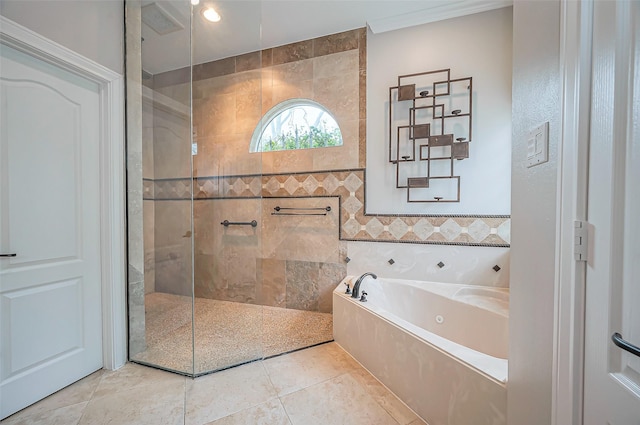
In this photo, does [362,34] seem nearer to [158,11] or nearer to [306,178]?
[306,178]

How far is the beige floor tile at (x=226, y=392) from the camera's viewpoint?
1471 mm

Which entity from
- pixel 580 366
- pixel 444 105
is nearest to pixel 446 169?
pixel 444 105

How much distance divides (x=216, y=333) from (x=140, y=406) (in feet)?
2.68

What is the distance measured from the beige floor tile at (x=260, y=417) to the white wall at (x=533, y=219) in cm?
108

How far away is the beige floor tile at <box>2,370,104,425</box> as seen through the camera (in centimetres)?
147

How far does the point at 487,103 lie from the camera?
234cm

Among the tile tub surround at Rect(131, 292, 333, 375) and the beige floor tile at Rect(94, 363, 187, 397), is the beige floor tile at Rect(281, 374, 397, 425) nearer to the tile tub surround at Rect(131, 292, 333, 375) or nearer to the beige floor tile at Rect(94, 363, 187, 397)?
the tile tub surround at Rect(131, 292, 333, 375)

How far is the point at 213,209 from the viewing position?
110 inches

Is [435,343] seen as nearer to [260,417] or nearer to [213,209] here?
[260,417]

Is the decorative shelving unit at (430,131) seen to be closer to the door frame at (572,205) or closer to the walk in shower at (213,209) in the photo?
the walk in shower at (213,209)

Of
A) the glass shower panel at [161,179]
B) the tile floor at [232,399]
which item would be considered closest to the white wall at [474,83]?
the tile floor at [232,399]

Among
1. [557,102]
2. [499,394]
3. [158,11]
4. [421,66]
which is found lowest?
[499,394]

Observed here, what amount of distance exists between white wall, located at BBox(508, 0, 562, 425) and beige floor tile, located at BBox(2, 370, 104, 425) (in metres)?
2.26

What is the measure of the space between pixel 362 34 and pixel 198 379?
10.8 ft
